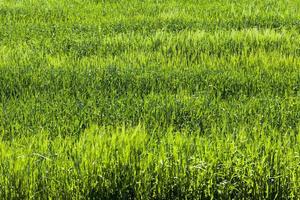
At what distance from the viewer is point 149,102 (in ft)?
15.8

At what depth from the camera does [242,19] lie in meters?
8.32

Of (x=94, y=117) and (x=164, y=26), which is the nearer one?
(x=94, y=117)

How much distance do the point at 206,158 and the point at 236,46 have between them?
135 inches

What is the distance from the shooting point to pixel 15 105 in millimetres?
4777

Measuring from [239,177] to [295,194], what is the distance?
0.39 meters

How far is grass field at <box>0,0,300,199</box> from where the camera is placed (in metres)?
3.44

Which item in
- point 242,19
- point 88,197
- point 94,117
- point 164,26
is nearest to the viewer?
point 88,197

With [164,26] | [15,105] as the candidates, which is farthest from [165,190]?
[164,26]

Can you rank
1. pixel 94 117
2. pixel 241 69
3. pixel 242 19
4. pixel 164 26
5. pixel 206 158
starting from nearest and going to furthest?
1. pixel 206 158
2. pixel 94 117
3. pixel 241 69
4. pixel 164 26
5. pixel 242 19

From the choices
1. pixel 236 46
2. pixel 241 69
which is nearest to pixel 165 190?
pixel 241 69

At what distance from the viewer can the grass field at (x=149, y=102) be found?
344cm

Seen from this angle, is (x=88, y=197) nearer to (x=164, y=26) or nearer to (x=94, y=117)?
(x=94, y=117)

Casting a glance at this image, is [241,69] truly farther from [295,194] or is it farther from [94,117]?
[295,194]

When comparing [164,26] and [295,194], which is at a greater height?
[164,26]
